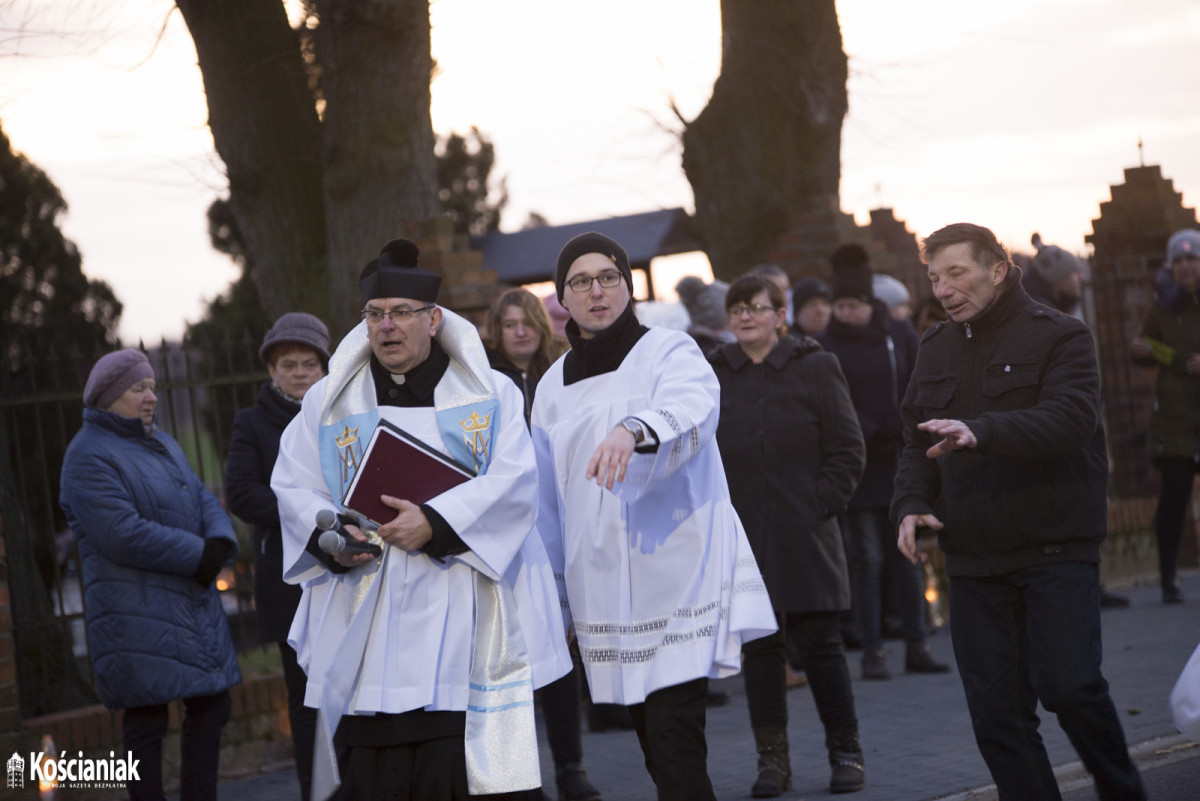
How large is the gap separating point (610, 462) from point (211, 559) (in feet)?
7.62

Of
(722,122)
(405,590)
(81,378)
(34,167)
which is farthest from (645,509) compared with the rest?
(34,167)

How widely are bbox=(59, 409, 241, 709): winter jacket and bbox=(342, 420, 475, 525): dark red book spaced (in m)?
1.68

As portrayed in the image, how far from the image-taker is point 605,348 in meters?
4.84

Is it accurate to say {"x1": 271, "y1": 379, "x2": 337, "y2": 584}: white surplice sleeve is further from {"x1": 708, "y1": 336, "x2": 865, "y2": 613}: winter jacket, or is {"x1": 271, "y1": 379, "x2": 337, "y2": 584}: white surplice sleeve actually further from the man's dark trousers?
{"x1": 708, "y1": 336, "x2": 865, "y2": 613}: winter jacket

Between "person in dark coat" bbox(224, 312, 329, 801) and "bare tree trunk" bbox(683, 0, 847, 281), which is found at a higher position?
"bare tree trunk" bbox(683, 0, 847, 281)

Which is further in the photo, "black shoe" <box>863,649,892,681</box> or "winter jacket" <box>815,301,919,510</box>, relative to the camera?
"winter jacket" <box>815,301,919,510</box>

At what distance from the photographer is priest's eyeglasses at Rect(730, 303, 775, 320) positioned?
21.9ft

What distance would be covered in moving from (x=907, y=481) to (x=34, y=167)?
13.3 meters

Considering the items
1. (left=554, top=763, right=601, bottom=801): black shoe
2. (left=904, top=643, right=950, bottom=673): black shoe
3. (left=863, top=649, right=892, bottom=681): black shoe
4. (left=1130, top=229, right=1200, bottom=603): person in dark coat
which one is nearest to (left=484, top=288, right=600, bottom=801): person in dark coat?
(left=554, top=763, right=601, bottom=801): black shoe

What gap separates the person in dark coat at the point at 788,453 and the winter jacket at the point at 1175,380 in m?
4.14

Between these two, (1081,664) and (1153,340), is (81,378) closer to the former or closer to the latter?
(1081,664)

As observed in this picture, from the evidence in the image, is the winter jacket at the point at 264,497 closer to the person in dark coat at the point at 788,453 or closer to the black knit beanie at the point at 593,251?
the black knit beanie at the point at 593,251

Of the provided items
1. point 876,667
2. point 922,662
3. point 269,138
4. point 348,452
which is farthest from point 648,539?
point 269,138

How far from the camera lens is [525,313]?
6812mm
